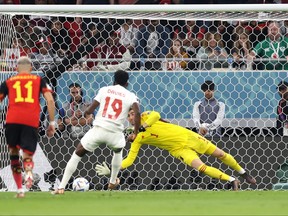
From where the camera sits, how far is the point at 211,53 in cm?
1700

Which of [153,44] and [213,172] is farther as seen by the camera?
[153,44]

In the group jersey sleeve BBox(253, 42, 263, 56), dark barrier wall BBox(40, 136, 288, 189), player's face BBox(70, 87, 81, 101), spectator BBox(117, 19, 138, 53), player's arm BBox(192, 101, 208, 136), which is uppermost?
spectator BBox(117, 19, 138, 53)

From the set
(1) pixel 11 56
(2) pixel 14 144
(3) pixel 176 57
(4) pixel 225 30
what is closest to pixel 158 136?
(3) pixel 176 57

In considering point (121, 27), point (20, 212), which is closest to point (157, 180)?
point (121, 27)

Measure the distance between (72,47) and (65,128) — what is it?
1543mm

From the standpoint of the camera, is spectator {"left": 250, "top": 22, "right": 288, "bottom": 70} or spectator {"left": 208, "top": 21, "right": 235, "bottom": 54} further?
spectator {"left": 208, "top": 21, "right": 235, "bottom": 54}

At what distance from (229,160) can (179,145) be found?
794mm

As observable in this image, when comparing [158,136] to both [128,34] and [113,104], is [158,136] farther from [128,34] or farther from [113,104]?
[128,34]

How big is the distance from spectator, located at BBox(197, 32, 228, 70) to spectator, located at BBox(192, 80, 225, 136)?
0.39m

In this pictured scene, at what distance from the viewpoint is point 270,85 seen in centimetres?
1666

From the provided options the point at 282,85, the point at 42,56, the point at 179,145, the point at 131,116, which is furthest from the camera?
the point at 42,56

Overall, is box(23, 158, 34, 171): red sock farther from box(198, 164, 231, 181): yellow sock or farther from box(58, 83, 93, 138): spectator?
box(58, 83, 93, 138): spectator

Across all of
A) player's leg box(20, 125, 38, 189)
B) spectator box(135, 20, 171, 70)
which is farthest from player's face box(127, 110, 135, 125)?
player's leg box(20, 125, 38, 189)

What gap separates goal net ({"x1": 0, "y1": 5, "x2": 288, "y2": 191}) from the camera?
16.5 meters
